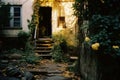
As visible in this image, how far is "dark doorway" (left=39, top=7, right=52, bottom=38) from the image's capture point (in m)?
24.0

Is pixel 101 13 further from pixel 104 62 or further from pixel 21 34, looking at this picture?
pixel 21 34

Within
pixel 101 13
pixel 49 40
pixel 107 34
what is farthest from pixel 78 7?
pixel 49 40

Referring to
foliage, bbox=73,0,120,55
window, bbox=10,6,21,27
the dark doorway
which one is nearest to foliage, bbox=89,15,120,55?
foliage, bbox=73,0,120,55

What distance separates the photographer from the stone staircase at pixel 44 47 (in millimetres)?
20289

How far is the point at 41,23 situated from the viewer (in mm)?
24281

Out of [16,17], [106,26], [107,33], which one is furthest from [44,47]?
[107,33]

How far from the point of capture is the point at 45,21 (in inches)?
962

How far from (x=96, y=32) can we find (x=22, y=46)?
13.6 m

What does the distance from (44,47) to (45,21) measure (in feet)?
12.6

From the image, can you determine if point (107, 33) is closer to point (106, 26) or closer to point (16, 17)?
point (106, 26)

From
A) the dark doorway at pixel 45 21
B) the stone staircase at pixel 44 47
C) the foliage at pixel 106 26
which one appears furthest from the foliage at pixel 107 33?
the dark doorway at pixel 45 21

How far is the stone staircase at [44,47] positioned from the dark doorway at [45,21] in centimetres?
183

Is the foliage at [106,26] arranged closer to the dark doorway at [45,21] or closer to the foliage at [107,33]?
the foliage at [107,33]

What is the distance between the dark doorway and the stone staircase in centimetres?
183
